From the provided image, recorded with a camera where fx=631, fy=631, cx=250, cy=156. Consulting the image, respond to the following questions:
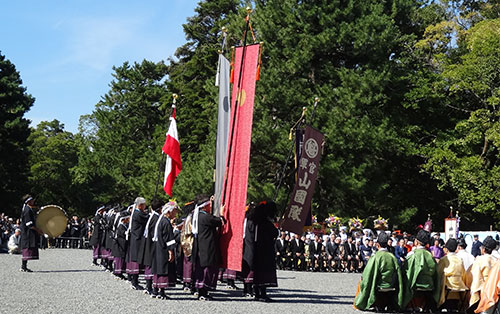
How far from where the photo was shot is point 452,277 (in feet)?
37.4

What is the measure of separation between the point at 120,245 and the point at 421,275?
6.94m

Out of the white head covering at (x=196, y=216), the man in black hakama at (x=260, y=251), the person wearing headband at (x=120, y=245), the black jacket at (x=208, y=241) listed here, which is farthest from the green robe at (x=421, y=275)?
the person wearing headband at (x=120, y=245)

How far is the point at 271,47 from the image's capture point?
2975cm

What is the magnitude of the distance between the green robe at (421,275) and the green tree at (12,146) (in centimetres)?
3512

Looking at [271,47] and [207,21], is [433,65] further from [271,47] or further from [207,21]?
[207,21]

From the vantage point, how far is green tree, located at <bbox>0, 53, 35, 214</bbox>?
41375mm

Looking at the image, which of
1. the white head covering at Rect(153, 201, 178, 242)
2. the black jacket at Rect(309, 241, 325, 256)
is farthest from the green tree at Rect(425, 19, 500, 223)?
the white head covering at Rect(153, 201, 178, 242)

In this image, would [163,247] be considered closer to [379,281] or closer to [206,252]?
[206,252]

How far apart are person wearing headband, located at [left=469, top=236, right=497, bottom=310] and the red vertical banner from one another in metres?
4.07

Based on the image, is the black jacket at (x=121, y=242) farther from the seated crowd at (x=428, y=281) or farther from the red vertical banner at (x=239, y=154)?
the seated crowd at (x=428, y=281)

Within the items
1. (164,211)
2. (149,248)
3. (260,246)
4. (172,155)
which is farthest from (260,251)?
(172,155)

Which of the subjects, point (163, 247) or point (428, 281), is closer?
point (428, 281)

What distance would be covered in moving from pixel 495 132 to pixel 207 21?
25467 mm

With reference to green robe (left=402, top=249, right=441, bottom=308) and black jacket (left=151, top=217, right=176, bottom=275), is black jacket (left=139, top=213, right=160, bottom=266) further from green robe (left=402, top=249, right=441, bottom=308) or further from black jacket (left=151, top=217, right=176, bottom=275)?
green robe (left=402, top=249, right=441, bottom=308)
